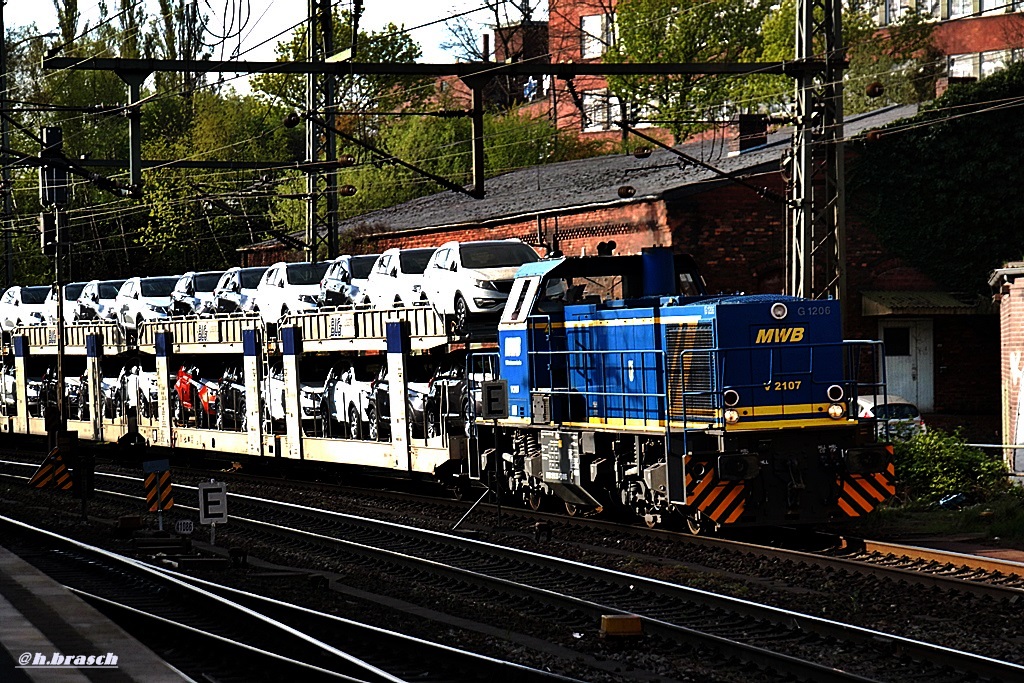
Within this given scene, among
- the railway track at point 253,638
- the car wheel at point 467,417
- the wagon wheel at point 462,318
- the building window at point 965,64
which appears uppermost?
the building window at point 965,64

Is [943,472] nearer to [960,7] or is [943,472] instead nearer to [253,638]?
[253,638]

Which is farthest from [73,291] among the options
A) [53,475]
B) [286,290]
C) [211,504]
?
[211,504]

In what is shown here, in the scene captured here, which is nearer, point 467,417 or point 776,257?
point 467,417

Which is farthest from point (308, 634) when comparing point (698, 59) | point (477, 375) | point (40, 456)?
point (698, 59)

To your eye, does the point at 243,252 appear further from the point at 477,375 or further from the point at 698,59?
the point at 477,375

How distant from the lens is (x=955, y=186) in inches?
1326

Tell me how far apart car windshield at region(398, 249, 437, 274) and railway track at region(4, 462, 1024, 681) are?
17.1 ft

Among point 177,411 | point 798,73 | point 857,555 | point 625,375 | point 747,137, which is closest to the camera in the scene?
point 857,555

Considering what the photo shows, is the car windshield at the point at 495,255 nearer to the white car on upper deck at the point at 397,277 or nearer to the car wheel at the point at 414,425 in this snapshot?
the white car on upper deck at the point at 397,277

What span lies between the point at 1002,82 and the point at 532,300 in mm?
19857

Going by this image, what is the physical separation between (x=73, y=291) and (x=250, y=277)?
885 cm

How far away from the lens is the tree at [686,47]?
2393 inches

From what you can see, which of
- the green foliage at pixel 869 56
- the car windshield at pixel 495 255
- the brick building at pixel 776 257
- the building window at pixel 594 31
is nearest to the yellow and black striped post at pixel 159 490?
the car windshield at pixel 495 255

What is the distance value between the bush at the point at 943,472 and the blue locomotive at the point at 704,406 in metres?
3.29
